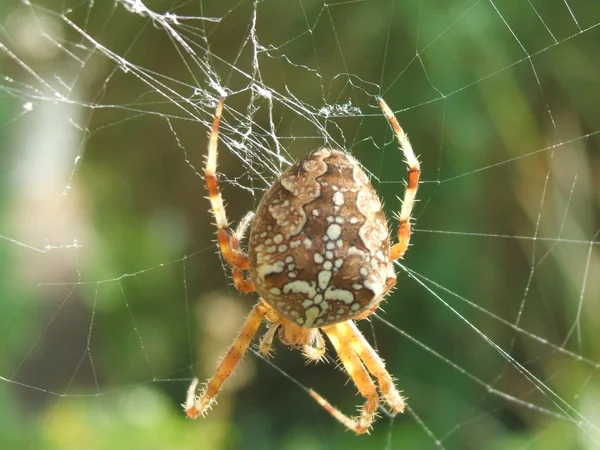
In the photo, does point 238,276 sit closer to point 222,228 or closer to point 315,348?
point 222,228

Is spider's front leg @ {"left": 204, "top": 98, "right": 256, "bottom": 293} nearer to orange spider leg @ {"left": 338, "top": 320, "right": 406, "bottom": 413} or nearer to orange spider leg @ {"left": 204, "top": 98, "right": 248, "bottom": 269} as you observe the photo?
orange spider leg @ {"left": 204, "top": 98, "right": 248, "bottom": 269}

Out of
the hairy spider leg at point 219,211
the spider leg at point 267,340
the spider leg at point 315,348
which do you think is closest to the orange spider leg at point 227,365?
the spider leg at point 267,340

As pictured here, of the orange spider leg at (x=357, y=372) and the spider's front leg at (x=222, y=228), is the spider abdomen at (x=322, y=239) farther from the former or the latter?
the orange spider leg at (x=357, y=372)

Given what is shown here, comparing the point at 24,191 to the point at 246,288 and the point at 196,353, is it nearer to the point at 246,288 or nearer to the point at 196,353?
the point at 196,353

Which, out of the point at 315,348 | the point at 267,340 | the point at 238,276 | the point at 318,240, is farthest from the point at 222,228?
the point at 315,348

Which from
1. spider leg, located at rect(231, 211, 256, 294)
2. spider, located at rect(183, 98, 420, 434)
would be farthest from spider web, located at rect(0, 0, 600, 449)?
spider, located at rect(183, 98, 420, 434)
